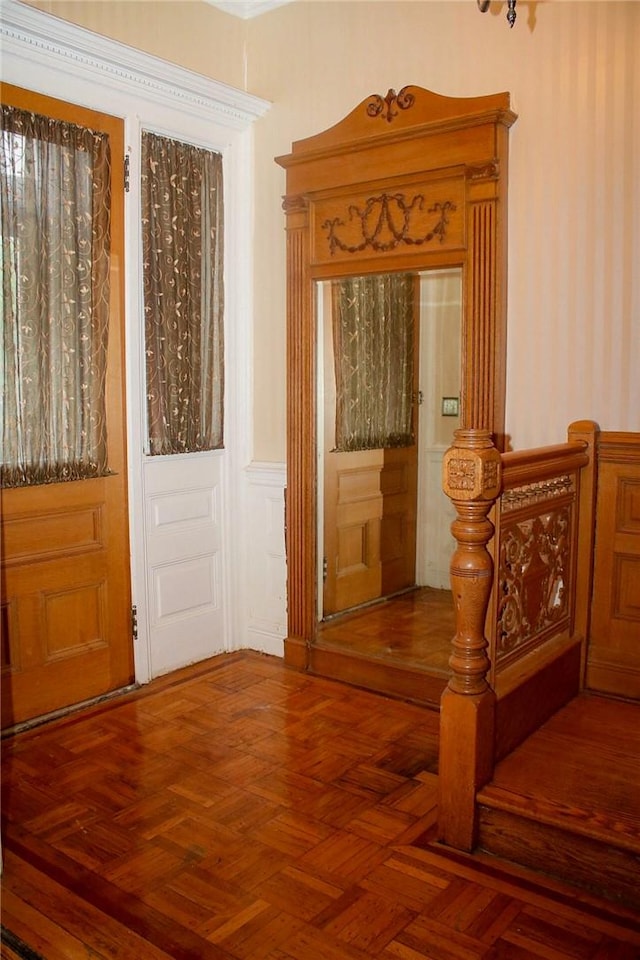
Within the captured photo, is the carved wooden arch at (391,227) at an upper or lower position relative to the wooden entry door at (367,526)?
upper

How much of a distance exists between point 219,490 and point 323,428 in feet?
2.04

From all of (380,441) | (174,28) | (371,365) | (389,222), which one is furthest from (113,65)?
(380,441)

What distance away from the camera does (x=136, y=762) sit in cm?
290

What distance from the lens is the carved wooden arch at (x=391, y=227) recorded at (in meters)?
3.13

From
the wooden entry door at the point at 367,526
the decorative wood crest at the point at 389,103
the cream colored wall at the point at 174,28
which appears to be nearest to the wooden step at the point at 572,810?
the wooden entry door at the point at 367,526

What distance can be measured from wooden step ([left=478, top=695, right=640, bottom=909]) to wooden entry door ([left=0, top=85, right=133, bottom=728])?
179 cm

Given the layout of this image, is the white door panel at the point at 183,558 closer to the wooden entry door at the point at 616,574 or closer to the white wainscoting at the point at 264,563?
the white wainscoting at the point at 264,563

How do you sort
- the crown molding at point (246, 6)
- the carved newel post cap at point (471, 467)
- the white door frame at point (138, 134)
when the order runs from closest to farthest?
the carved newel post cap at point (471, 467), the white door frame at point (138, 134), the crown molding at point (246, 6)

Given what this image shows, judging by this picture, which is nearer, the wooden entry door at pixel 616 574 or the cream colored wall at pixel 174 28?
the wooden entry door at pixel 616 574

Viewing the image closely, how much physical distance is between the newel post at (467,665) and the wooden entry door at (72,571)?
167 centimetres

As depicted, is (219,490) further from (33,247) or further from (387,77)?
(387,77)

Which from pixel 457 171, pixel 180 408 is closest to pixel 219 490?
pixel 180 408

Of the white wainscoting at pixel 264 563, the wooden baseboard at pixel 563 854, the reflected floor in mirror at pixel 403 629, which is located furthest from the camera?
the white wainscoting at pixel 264 563

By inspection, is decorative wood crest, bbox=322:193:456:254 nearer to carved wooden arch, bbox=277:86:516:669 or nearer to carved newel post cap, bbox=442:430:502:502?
carved wooden arch, bbox=277:86:516:669
